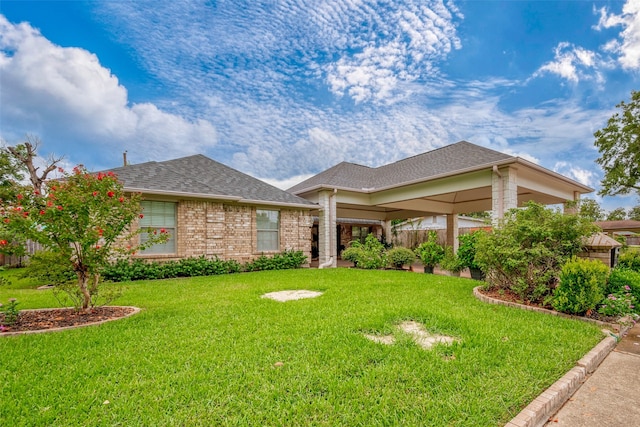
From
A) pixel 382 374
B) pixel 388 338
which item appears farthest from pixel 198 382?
pixel 388 338

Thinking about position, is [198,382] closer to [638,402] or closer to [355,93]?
[638,402]

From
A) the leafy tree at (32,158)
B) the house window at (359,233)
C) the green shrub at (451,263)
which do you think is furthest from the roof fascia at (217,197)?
the leafy tree at (32,158)

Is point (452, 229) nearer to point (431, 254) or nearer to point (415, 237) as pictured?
point (415, 237)

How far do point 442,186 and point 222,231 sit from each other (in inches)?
→ 333

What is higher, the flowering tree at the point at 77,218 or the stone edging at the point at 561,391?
the flowering tree at the point at 77,218

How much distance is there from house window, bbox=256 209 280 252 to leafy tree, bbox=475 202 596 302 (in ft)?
27.4

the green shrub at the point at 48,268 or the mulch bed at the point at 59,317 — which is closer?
the mulch bed at the point at 59,317

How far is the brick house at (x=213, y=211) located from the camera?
10.1 meters

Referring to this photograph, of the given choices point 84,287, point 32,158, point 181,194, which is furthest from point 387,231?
point 32,158

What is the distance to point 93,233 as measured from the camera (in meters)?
4.68

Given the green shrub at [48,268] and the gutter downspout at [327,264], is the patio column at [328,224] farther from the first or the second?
the green shrub at [48,268]

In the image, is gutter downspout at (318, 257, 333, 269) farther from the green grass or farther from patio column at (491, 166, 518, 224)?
the green grass

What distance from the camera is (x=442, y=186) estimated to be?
10.9 meters

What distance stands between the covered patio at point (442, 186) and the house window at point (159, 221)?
586 cm
